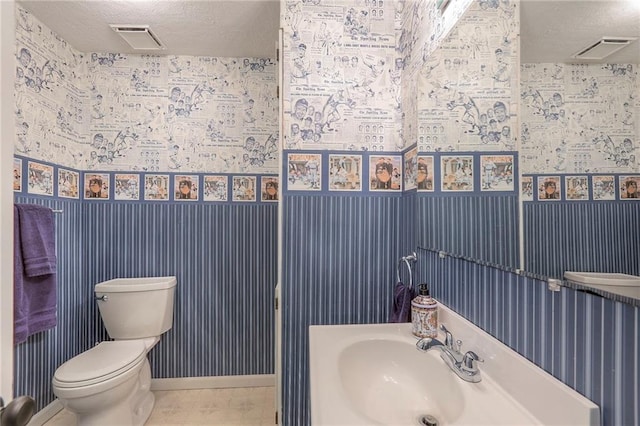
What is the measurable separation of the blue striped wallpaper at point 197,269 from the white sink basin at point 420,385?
3.66ft

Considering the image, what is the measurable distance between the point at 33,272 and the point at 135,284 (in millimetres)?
526

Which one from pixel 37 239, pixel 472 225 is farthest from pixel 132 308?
pixel 472 225

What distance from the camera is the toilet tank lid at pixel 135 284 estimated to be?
6.19ft

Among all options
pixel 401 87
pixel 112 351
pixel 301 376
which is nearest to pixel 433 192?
pixel 401 87

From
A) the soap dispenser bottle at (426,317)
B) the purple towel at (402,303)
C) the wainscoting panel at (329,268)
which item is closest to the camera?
the soap dispenser bottle at (426,317)

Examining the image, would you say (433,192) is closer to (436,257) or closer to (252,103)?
(436,257)

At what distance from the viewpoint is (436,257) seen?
45.1 inches

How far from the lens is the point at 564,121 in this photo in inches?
23.6

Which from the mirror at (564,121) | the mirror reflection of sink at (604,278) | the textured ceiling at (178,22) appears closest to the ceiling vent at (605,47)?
the mirror at (564,121)

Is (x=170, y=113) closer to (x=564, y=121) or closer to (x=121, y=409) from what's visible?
(x=121, y=409)

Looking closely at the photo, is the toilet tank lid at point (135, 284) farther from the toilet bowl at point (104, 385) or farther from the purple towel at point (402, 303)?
the purple towel at point (402, 303)

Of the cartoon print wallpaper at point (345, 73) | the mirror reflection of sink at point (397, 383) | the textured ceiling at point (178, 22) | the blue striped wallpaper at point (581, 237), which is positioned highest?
the textured ceiling at point (178, 22)

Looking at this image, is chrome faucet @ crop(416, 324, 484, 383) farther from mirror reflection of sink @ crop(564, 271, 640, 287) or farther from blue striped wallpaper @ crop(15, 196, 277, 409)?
blue striped wallpaper @ crop(15, 196, 277, 409)

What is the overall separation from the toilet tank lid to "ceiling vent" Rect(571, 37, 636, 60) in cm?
223
